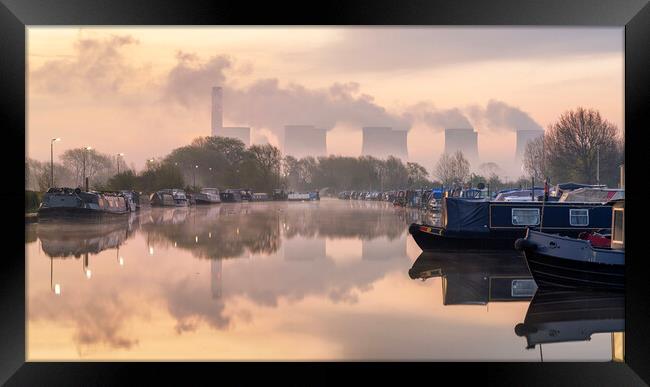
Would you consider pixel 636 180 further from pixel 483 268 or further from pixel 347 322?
pixel 483 268

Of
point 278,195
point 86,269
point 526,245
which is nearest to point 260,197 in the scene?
Result: point 278,195

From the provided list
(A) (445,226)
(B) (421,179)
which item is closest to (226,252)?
(A) (445,226)

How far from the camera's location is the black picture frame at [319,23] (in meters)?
8.13

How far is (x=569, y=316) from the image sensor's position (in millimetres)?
13188

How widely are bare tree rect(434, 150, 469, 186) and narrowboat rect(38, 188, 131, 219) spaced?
59.8 meters

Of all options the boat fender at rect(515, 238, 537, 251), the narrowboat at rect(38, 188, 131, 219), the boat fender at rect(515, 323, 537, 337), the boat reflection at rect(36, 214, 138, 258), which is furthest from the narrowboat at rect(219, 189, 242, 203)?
the boat fender at rect(515, 323, 537, 337)

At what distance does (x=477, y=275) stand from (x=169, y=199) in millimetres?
63533

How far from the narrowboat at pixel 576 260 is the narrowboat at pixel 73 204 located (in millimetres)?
32526

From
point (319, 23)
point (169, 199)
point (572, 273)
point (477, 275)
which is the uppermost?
point (319, 23)

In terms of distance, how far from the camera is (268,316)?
1250cm

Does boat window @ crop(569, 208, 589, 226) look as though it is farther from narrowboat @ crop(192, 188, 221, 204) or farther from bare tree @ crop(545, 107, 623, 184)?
narrowboat @ crop(192, 188, 221, 204)

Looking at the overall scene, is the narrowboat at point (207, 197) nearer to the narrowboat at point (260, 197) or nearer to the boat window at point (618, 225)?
the narrowboat at point (260, 197)

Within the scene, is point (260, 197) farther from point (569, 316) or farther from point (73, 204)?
point (569, 316)

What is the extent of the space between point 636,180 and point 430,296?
6988 mm
